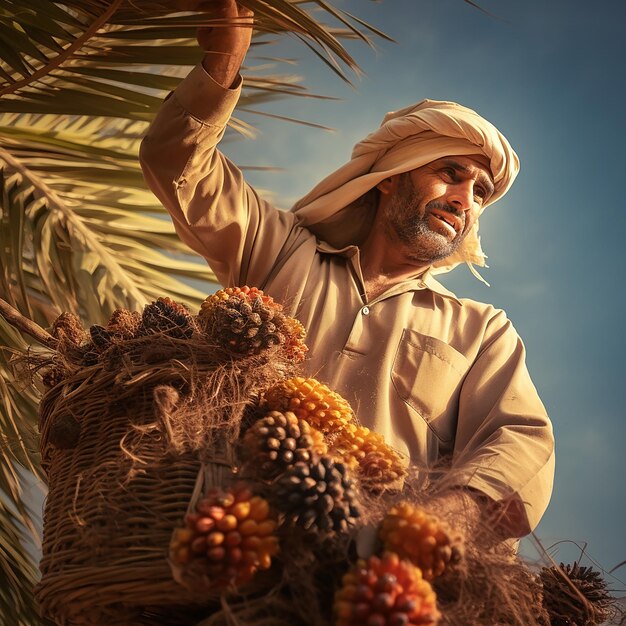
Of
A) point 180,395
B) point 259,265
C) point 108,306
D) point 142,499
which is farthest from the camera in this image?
point 108,306

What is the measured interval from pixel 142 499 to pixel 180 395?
0.23m

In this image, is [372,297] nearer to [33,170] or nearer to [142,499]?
[142,499]

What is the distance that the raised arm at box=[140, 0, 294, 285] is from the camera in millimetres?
2285

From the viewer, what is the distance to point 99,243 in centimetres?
341

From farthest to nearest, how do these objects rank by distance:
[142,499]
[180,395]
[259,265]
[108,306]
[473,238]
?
[108,306]
[473,238]
[259,265]
[180,395]
[142,499]

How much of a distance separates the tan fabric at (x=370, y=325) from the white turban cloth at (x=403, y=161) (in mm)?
141

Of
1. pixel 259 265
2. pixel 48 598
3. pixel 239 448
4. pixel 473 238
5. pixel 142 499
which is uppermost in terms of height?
pixel 473 238

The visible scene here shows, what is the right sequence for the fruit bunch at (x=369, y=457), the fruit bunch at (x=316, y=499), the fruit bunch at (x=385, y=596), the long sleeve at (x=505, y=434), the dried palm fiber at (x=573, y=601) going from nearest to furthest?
the fruit bunch at (x=385, y=596) → the fruit bunch at (x=316, y=499) → the fruit bunch at (x=369, y=457) → the dried palm fiber at (x=573, y=601) → the long sleeve at (x=505, y=434)

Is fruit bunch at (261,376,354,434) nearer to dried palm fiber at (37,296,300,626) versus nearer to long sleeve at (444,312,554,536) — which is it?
dried palm fiber at (37,296,300,626)

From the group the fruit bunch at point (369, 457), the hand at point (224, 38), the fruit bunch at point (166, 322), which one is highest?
the hand at point (224, 38)

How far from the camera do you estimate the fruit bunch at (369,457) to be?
1.78m

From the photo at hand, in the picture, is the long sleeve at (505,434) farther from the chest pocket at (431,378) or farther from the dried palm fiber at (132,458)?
the dried palm fiber at (132,458)

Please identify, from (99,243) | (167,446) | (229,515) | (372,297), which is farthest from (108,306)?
(229,515)

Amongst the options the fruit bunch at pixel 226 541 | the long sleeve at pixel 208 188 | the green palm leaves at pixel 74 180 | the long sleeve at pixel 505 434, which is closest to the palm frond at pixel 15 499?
the green palm leaves at pixel 74 180
